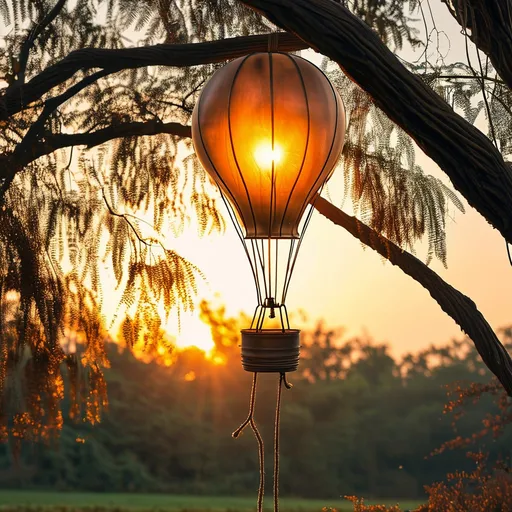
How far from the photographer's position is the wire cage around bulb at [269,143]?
1.22 meters

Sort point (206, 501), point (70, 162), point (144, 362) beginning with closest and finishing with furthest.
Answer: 1. point (70, 162)
2. point (206, 501)
3. point (144, 362)

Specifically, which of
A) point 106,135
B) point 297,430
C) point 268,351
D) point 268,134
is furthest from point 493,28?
point 297,430

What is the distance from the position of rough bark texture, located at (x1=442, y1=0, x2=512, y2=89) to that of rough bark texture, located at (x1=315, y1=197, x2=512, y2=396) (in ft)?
2.39

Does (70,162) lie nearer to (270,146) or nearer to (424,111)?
(270,146)

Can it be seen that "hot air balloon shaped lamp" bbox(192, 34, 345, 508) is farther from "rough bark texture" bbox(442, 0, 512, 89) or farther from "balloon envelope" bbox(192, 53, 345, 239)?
"rough bark texture" bbox(442, 0, 512, 89)

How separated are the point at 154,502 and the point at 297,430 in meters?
1.17

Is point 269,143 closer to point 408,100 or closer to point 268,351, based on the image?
point 408,100

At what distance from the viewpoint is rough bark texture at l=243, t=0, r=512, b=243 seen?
1.17m

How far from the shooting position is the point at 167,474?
5.69 meters

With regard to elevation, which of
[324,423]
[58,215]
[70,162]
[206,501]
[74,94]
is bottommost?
[206,501]

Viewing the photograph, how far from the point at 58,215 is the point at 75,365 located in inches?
16.7

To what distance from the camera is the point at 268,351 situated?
4.28 ft

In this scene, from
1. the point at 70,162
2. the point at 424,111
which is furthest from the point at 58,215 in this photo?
the point at 424,111

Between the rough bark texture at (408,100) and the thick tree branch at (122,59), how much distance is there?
1.79 feet
